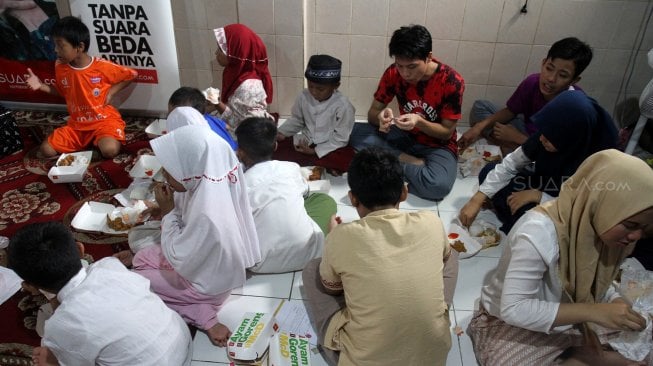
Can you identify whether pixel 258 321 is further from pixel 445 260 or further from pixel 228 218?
pixel 445 260

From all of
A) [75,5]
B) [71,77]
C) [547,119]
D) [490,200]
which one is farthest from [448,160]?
[75,5]

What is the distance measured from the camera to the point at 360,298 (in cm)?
161

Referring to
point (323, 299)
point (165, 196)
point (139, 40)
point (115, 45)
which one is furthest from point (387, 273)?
point (115, 45)

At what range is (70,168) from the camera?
3074mm

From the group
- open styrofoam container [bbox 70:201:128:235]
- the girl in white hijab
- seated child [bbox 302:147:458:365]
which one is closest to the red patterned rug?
open styrofoam container [bbox 70:201:128:235]

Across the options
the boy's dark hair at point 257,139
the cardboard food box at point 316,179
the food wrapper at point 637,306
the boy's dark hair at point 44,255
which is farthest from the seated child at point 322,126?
the boy's dark hair at point 44,255

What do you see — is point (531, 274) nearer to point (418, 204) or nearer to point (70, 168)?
point (418, 204)

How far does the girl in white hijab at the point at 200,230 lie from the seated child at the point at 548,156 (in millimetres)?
1337

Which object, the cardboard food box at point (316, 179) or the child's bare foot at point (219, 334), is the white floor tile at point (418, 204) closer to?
the cardboard food box at point (316, 179)

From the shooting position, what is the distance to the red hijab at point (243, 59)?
324cm

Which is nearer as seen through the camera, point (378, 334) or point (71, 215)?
point (378, 334)

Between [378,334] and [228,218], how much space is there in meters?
0.84

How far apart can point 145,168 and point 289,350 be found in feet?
5.62

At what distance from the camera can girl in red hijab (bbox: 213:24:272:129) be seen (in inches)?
128
